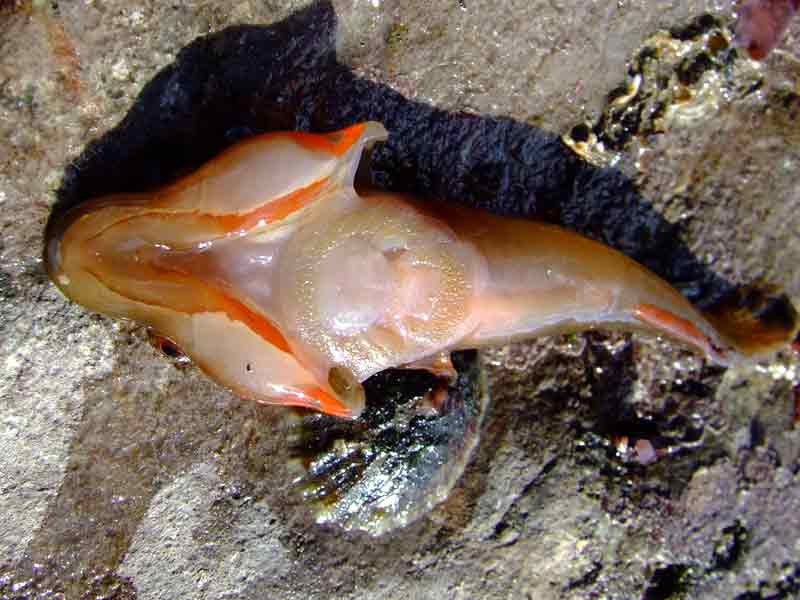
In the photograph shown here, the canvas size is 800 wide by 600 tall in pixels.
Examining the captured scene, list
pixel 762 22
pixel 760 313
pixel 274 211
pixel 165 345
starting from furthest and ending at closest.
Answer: pixel 760 313 → pixel 762 22 → pixel 165 345 → pixel 274 211

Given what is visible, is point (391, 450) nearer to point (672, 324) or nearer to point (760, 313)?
point (672, 324)

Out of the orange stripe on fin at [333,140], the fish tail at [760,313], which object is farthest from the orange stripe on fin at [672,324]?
the orange stripe on fin at [333,140]

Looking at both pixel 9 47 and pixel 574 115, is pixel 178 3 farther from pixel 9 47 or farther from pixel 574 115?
pixel 574 115

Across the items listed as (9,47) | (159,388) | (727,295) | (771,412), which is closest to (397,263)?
(159,388)

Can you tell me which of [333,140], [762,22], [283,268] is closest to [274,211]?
[283,268]

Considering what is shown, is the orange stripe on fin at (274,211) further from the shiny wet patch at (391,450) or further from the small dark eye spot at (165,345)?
the shiny wet patch at (391,450)

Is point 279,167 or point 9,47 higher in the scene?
point 9,47
